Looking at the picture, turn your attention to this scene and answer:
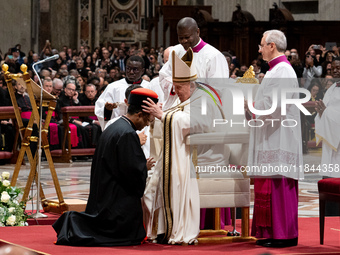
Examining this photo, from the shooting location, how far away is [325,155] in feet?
30.0

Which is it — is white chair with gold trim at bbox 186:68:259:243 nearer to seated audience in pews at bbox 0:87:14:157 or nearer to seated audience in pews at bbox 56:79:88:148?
seated audience in pews at bbox 0:87:14:157

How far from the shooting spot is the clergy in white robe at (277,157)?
5531 mm

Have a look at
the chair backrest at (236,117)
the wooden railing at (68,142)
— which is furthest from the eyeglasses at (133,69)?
the wooden railing at (68,142)

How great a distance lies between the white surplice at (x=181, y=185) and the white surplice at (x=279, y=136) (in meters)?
0.48

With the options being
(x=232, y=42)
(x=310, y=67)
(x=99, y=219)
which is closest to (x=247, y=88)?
(x=99, y=219)

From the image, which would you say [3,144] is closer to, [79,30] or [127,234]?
[127,234]

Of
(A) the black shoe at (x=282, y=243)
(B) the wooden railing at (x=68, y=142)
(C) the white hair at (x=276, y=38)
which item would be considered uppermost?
(C) the white hair at (x=276, y=38)

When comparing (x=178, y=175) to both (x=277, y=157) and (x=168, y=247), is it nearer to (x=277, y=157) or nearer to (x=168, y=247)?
(x=168, y=247)

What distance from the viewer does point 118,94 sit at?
8.65m

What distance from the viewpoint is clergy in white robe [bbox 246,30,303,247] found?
5531mm

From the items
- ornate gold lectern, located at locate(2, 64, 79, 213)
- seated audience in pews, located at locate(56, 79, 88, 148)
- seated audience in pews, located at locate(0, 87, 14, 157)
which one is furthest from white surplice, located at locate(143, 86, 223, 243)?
seated audience in pews, located at locate(56, 79, 88, 148)

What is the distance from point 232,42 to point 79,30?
1042 centimetres

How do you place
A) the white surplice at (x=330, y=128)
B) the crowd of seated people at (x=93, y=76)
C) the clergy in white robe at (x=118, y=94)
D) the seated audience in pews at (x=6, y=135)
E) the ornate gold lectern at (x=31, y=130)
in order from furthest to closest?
the crowd of seated people at (x=93, y=76)
the seated audience in pews at (x=6, y=135)
the white surplice at (x=330, y=128)
the clergy in white robe at (x=118, y=94)
the ornate gold lectern at (x=31, y=130)

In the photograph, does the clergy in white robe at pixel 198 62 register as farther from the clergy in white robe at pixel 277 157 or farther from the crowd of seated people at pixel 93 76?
the crowd of seated people at pixel 93 76
